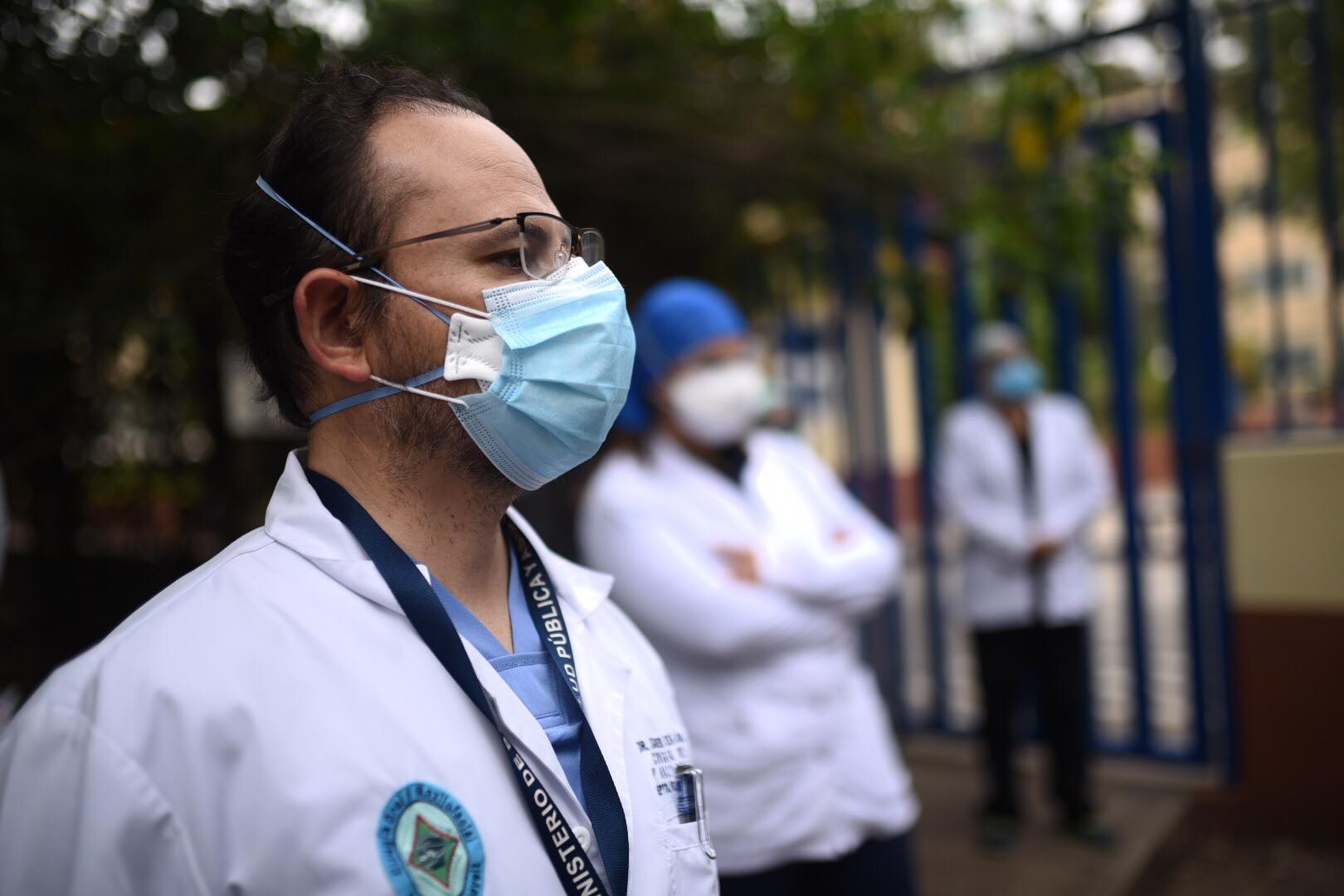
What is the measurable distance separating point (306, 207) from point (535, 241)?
0.94 ft

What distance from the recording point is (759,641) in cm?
245

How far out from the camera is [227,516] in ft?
16.0

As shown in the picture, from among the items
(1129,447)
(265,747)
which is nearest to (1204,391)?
(1129,447)

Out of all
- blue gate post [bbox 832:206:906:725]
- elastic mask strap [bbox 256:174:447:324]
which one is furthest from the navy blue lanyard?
blue gate post [bbox 832:206:906:725]

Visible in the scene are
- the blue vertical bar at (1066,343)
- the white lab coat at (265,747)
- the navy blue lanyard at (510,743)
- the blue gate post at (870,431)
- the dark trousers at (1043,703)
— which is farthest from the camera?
the blue gate post at (870,431)

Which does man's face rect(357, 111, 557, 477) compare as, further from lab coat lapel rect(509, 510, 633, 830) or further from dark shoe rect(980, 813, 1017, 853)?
dark shoe rect(980, 813, 1017, 853)

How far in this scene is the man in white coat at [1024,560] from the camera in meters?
4.41

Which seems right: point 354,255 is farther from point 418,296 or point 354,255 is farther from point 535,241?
point 535,241

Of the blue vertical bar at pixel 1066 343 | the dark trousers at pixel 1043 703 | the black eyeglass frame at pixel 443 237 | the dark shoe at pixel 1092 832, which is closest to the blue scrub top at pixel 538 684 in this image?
the black eyeglass frame at pixel 443 237

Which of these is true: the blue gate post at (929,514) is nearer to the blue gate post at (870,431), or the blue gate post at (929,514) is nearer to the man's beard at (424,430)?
the blue gate post at (870,431)

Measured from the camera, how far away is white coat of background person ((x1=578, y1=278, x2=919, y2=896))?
2400 millimetres

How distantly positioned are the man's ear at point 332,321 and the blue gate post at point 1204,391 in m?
4.17

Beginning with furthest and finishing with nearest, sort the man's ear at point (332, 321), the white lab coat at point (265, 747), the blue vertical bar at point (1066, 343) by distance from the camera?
the blue vertical bar at point (1066, 343), the man's ear at point (332, 321), the white lab coat at point (265, 747)

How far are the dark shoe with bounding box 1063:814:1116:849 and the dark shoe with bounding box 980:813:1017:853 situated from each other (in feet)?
0.76
